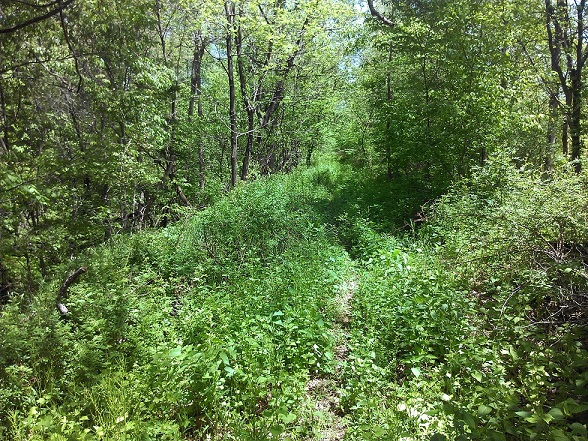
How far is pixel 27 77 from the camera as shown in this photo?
8.12 metres

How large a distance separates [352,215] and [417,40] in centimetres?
484

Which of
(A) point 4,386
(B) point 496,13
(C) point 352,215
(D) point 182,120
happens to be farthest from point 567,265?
(D) point 182,120

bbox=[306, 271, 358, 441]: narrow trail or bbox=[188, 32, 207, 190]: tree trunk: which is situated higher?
bbox=[188, 32, 207, 190]: tree trunk

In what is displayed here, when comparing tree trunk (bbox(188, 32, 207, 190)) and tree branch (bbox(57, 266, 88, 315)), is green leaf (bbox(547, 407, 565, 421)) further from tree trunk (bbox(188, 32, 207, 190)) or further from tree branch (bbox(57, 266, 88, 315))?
tree trunk (bbox(188, 32, 207, 190))

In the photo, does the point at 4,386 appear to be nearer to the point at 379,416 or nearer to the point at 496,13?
the point at 379,416

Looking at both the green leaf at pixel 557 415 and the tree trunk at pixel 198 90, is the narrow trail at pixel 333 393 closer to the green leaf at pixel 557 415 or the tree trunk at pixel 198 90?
the green leaf at pixel 557 415

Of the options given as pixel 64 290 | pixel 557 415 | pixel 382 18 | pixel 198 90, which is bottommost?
pixel 64 290

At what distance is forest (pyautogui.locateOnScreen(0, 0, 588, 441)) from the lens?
10.1ft

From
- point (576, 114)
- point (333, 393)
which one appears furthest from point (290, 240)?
point (576, 114)

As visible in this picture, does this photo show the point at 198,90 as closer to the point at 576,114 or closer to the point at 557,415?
the point at 576,114

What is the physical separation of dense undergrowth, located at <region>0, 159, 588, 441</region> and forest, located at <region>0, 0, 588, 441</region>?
30 millimetres

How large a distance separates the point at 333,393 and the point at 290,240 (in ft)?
12.3

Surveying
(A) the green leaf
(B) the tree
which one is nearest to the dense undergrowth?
(A) the green leaf

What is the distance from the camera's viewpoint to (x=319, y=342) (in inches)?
159
